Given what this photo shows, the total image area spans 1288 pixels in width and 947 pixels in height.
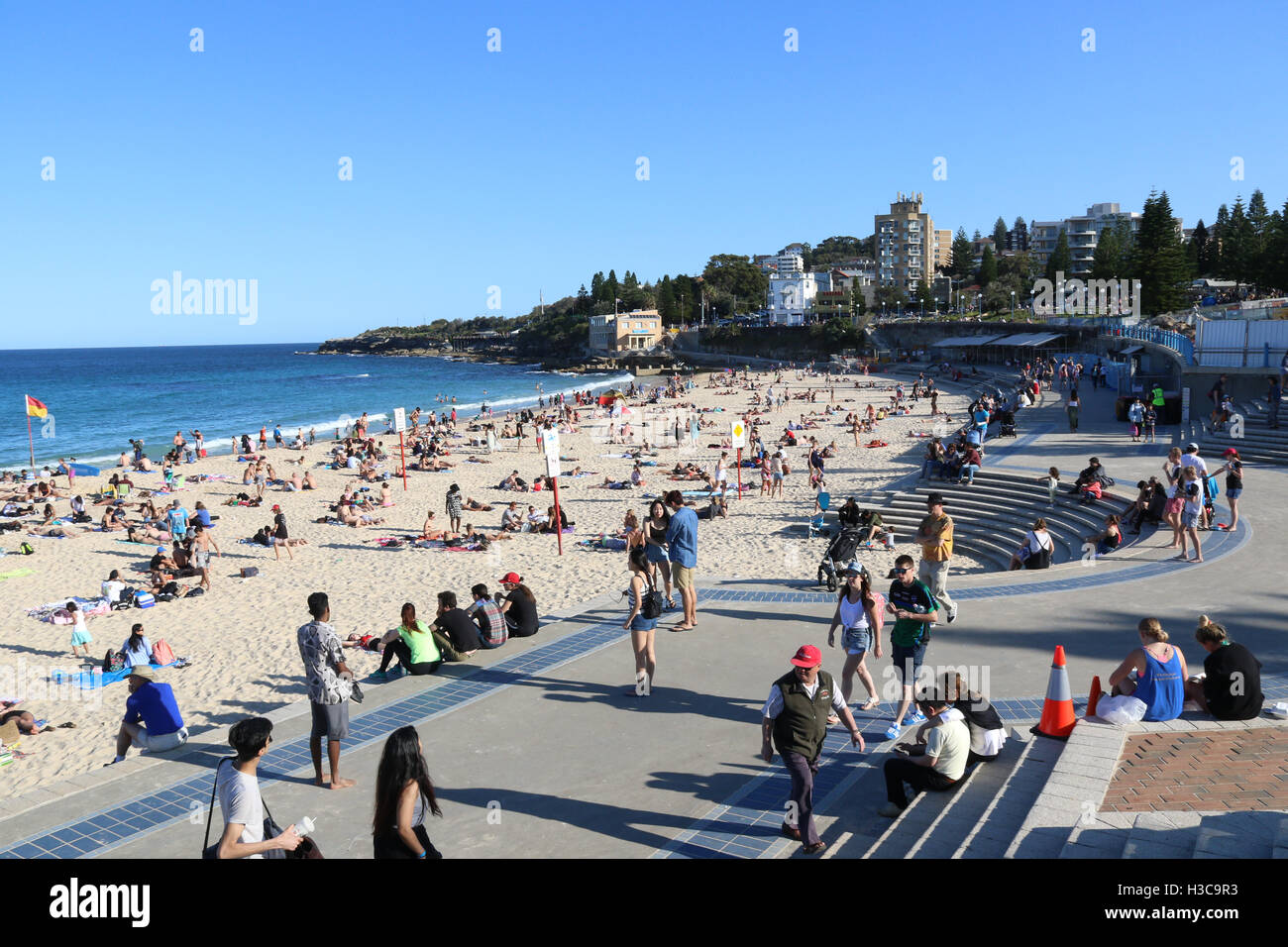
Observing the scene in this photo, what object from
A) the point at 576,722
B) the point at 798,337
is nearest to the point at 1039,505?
the point at 576,722

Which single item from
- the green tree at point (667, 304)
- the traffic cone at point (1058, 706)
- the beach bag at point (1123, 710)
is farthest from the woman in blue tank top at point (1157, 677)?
the green tree at point (667, 304)

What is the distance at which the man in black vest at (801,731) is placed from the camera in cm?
501

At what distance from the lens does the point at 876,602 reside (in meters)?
7.27

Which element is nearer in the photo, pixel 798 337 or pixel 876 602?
pixel 876 602

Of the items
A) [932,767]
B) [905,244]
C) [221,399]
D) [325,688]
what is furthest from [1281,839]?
[905,244]

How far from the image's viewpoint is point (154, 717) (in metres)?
7.01

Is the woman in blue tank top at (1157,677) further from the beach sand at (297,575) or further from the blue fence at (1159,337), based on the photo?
the blue fence at (1159,337)

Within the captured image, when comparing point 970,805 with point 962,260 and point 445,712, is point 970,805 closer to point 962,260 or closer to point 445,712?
point 445,712

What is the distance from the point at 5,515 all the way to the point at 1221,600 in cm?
2681

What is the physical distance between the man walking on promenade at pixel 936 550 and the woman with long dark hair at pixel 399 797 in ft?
20.4

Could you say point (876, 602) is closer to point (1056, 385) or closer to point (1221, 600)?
point (1221, 600)

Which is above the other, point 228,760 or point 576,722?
point 228,760

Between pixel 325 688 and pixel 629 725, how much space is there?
89.5 inches
